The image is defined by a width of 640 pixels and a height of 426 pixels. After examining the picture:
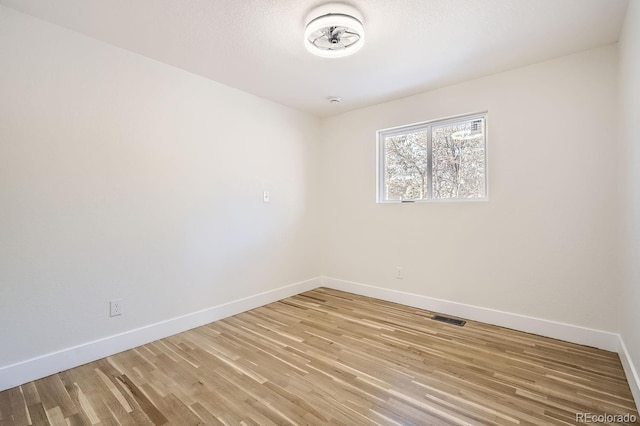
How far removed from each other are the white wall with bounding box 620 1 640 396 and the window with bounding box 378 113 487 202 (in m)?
1.05

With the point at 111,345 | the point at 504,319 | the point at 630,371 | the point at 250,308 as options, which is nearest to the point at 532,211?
the point at 504,319

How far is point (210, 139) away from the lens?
2998mm

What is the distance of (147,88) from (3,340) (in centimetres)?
208

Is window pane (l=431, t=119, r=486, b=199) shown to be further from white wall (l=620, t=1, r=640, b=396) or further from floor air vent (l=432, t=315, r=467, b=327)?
floor air vent (l=432, t=315, r=467, b=327)

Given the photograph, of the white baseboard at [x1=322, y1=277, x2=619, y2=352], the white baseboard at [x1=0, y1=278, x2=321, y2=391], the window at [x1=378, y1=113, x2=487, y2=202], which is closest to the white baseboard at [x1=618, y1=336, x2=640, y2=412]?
the white baseboard at [x1=322, y1=277, x2=619, y2=352]

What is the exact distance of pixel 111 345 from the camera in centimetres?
232

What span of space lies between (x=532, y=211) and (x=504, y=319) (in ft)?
3.44

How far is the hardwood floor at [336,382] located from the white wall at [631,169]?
15.0 inches

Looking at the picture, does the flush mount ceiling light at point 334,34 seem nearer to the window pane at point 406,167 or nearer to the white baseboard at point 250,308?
the window pane at point 406,167

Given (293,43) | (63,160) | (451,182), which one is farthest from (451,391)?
(63,160)

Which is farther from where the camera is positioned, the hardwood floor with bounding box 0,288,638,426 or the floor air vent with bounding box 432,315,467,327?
the floor air vent with bounding box 432,315,467,327

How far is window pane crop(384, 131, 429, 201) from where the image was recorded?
3432 millimetres

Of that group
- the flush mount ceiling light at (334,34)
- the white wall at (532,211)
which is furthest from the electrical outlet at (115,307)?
the white wall at (532,211)

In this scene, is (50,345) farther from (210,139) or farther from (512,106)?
(512,106)
